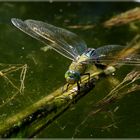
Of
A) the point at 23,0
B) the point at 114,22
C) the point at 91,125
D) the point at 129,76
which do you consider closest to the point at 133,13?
the point at 114,22

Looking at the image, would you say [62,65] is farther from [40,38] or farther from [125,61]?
[125,61]

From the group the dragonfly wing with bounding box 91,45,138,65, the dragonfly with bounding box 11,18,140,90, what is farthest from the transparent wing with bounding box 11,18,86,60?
the dragonfly wing with bounding box 91,45,138,65

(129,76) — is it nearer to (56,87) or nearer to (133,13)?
(56,87)

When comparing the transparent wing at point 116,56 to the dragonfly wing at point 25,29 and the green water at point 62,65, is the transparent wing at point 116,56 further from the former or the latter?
the dragonfly wing at point 25,29

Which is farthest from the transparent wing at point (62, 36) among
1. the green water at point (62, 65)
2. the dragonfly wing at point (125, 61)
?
the dragonfly wing at point (125, 61)

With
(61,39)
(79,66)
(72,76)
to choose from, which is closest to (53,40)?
(61,39)

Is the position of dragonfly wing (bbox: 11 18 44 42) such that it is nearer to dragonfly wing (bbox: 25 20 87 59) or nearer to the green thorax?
dragonfly wing (bbox: 25 20 87 59)

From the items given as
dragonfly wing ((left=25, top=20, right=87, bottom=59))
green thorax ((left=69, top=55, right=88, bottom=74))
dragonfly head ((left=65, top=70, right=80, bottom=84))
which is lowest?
dragonfly head ((left=65, top=70, right=80, bottom=84))
